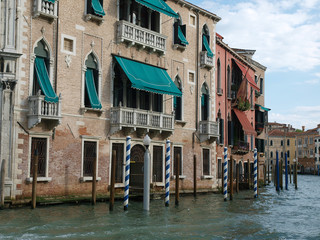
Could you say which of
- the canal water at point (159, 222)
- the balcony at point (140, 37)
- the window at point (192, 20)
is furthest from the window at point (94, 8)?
the canal water at point (159, 222)

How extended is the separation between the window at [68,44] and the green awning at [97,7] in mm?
1477

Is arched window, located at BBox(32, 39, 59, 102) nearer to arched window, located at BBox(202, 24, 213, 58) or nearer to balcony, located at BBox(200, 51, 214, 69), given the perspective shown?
balcony, located at BBox(200, 51, 214, 69)

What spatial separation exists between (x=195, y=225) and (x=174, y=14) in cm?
1133

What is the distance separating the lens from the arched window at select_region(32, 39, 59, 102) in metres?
16.7

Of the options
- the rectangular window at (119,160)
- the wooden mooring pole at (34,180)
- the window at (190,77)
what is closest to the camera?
the wooden mooring pole at (34,180)

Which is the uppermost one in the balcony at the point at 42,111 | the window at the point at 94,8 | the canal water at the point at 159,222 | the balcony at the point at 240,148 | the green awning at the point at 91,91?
the window at the point at 94,8

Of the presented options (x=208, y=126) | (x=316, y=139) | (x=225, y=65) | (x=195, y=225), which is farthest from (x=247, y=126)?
(x=316, y=139)

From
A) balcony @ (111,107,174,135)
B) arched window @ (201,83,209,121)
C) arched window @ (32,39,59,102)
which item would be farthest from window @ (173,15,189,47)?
arched window @ (32,39,59,102)

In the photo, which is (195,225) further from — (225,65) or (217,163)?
(225,65)

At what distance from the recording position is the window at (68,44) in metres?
18.0

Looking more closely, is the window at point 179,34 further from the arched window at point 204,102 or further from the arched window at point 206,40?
the arched window at point 204,102

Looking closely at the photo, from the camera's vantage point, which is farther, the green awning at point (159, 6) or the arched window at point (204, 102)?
the arched window at point (204, 102)

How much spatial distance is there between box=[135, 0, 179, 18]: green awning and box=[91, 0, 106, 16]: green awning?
5.99 feet

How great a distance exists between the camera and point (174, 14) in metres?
21.8
